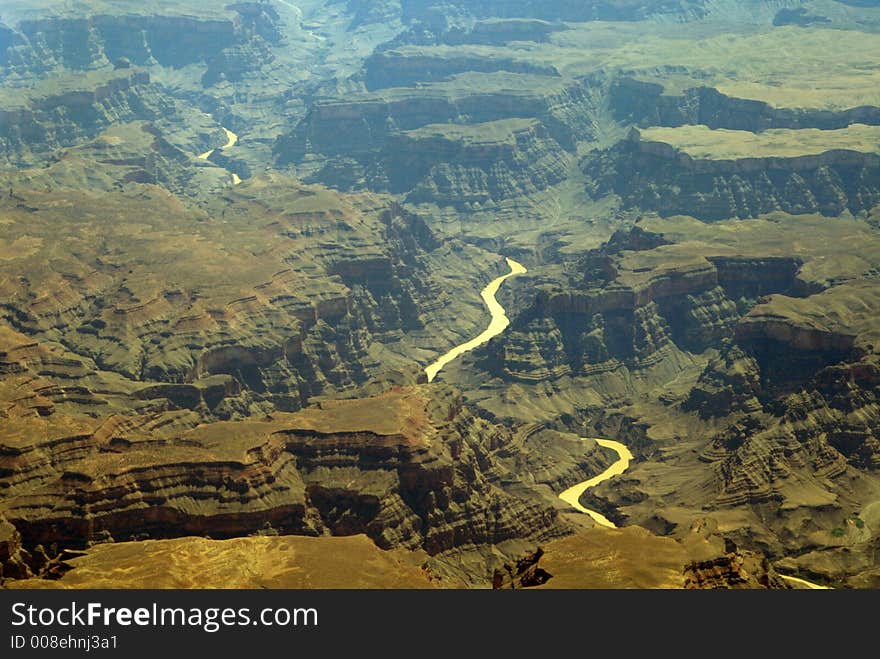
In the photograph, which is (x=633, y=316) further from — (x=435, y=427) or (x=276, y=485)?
(x=276, y=485)

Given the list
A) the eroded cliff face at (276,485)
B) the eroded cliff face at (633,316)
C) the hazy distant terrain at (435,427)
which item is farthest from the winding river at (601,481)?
the eroded cliff face at (633,316)

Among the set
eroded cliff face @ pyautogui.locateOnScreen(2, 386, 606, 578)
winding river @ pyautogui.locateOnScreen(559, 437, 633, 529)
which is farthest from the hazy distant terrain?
winding river @ pyautogui.locateOnScreen(559, 437, 633, 529)

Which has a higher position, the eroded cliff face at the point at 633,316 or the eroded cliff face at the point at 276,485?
the eroded cliff face at the point at 276,485

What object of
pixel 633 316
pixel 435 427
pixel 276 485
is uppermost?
pixel 276 485

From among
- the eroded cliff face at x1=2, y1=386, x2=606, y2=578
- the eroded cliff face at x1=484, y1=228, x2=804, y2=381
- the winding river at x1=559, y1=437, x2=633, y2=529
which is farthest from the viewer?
the eroded cliff face at x1=484, y1=228, x2=804, y2=381

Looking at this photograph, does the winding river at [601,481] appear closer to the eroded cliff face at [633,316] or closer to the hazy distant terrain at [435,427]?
the hazy distant terrain at [435,427]

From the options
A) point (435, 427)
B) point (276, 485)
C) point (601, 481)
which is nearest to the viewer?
point (276, 485)

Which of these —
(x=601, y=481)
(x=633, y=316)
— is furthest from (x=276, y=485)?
(x=633, y=316)

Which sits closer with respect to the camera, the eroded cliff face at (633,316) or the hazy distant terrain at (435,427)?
the hazy distant terrain at (435,427)

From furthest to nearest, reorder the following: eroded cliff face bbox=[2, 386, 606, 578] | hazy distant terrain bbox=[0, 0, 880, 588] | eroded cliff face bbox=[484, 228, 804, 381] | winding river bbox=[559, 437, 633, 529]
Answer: eroded cliff face bbox=[484, 228, 804, 381], winding river bbox=[559, 437, 633, 529], eroded cliff face bbox=[2, 386, 606, 578], hazy distant terrain bbox=[0, 0, 880, 588]

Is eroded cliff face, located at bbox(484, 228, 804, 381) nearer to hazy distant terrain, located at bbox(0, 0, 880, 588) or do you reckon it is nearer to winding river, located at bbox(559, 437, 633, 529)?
hazy distant terrain, located at bbox(0, 0, 880, 588)

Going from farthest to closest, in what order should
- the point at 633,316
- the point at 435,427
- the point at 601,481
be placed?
the point at 633,316, the point at 601,481, the point at 435,427

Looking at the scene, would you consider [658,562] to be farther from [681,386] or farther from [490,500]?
[681,386]
